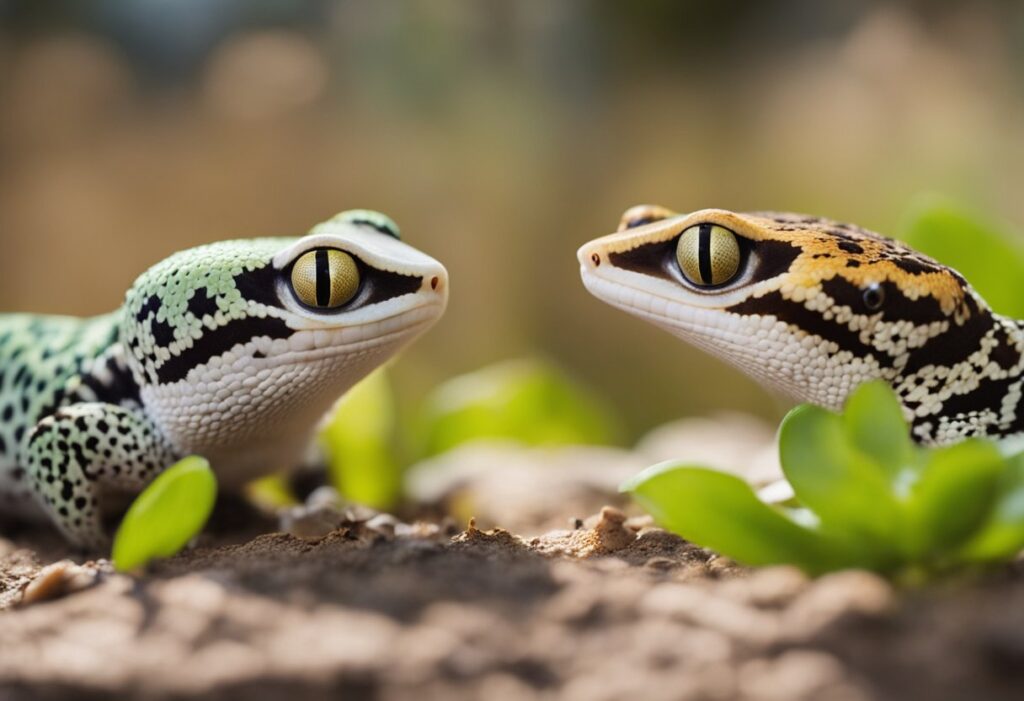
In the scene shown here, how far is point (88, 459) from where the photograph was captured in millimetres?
2184

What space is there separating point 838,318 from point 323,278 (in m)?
1.06

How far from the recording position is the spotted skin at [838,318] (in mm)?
→ 1842

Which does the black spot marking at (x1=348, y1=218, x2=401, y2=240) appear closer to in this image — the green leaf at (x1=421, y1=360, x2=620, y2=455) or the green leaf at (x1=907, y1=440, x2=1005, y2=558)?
the green leaf at (x1=907, y1=440, x2=1005, y2=558)

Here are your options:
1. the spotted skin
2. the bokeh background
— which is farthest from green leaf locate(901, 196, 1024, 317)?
the bokeh background

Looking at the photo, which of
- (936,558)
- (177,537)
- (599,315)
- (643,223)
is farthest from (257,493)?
(599,315)

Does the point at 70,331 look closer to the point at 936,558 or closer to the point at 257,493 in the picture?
the point at 257,493

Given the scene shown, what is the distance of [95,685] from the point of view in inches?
48.1

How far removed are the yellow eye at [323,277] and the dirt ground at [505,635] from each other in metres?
0.63

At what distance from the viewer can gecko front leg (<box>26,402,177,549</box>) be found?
86.0 inches

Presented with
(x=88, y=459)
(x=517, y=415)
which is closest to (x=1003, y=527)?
(x=88, y=459)

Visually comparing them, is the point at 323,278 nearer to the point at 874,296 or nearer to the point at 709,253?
the point at 709,253

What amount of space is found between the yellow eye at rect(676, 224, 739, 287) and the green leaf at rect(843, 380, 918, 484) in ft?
1.54

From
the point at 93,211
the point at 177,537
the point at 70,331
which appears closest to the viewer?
the point at 177,537

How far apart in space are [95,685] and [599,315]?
463 centimetres
